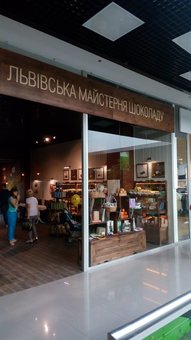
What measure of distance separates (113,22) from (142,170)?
3497mm

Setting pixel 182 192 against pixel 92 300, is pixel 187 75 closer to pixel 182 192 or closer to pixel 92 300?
pixel 182 192

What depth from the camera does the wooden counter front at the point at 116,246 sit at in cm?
454

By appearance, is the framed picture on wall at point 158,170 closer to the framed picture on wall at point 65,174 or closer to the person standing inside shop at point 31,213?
the person standing inside shop at point 31,213

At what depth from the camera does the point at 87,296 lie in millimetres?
3387

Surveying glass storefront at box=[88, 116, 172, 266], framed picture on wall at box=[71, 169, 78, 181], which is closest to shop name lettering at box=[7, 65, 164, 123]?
glass storefront at box=[88, 116, 172, 266]

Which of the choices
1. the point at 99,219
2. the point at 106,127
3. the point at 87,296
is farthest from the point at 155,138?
the point at 87,296

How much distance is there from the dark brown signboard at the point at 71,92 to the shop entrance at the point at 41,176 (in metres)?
1.06

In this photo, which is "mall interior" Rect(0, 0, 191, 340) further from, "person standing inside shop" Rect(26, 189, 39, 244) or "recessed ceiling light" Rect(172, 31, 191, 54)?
"person standing inside shop" Rect(26, 189, 39, 244)

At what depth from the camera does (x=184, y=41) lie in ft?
12.5

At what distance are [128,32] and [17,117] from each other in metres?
5.29

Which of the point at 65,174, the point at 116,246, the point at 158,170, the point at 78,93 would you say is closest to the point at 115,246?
the point at 116,246

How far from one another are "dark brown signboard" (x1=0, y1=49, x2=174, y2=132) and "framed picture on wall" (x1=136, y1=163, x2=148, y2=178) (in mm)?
944

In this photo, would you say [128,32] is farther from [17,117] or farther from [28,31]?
[17,117]

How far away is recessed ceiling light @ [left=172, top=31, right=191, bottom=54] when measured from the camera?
12.0 feet
